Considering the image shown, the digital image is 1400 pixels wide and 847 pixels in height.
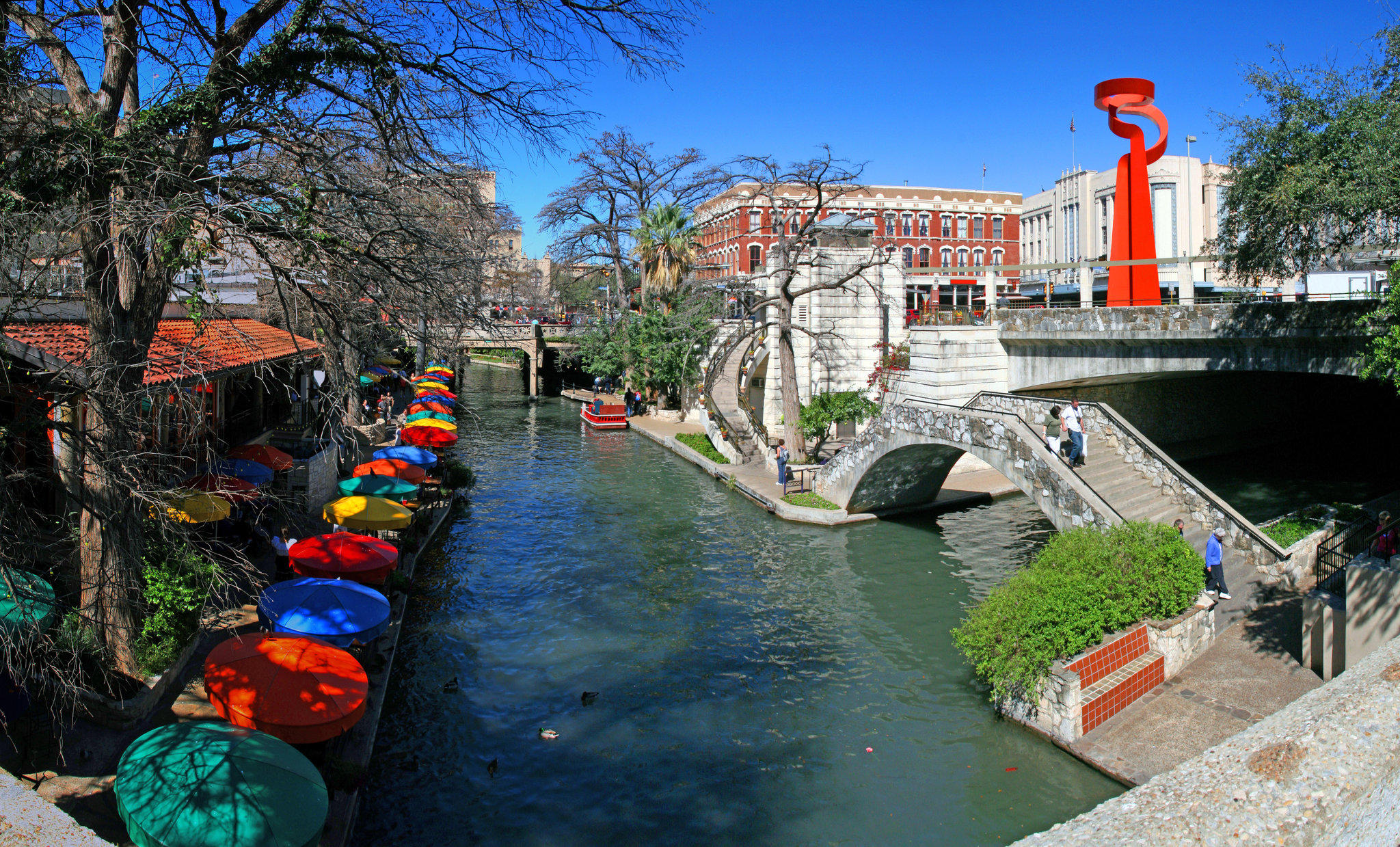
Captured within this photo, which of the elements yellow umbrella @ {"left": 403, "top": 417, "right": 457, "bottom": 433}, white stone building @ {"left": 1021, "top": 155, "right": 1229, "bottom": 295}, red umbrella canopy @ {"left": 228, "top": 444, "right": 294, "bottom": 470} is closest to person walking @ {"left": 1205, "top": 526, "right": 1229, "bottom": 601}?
red umbrella canopy @ {"left": 228, "top": 444, "right": 294, "bottom": 470}

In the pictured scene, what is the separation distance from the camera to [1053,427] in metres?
18.4

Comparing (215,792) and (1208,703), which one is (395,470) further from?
(1208,703)

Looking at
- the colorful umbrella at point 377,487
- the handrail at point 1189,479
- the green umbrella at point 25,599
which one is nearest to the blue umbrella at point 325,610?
the green umbrella at point 25,599

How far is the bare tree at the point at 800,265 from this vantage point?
89.8 ft

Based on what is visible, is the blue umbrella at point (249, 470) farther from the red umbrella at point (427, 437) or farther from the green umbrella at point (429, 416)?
the green umbrella at point (429, 416)

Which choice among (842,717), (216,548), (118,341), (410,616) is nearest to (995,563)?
(842,717)

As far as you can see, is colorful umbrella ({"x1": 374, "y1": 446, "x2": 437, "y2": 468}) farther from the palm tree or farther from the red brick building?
the red brick building

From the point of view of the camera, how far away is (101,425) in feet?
31.5

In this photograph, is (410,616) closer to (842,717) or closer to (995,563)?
(842,717)

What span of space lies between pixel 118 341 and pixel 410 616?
29.3 ft

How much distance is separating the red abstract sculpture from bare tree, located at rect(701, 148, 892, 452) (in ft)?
24.8

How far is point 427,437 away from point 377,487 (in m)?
6.75

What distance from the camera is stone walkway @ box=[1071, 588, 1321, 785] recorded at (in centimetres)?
1109

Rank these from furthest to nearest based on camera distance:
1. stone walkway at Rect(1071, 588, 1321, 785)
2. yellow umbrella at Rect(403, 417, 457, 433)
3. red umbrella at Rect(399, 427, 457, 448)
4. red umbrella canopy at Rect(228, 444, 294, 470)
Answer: yellow umbrella at Rect(403, 417, 457, 433)
red umbrella at Rect(399, 427, 457, 448)
red umbrella canopy at Rect(228, 444, 294, 470)
stone walkway at Rect(1071, 588, 1321, 785)
